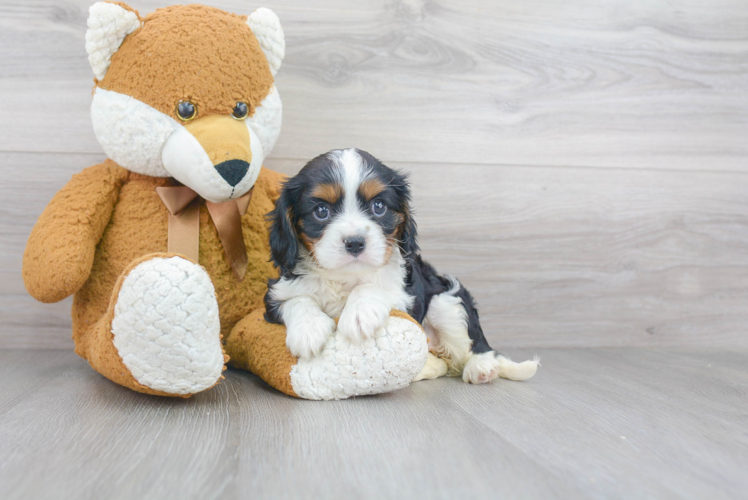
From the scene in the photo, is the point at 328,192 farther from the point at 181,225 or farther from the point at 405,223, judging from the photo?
the point at 181,225

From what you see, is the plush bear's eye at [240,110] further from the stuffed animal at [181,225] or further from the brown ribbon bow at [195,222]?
the brown ribbon bow at [195,222]

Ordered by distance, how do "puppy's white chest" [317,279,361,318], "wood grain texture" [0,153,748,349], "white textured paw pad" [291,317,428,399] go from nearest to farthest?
"white textured paw pad" [291,317,428,399] < "puppy's white chest" [317,279,361,318] < "wood grain texture" [0,153,748,349]

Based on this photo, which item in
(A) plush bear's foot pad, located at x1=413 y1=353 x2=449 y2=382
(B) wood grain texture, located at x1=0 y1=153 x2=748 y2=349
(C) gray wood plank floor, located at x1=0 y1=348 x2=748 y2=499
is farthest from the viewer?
(B) wood grain texture, located at x1=0 y1=153 x2=748 y2=349

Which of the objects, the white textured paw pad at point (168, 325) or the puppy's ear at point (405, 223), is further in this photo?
the puppy's ear at point (405, 223)

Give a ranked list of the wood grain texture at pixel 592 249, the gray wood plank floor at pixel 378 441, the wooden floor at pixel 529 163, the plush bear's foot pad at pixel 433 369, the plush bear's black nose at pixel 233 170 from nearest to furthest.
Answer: the gray wood plank floor at pixel 378 441 → the plush bear's black nose at pixel 233 170 → the plush bear's foot pad at pixel 433 369 → the wooden floor at pixel 529 163 → the wood grain texture at pixel 592 249

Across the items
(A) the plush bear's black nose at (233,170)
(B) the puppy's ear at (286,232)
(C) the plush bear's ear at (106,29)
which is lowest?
(B) the puppy's ear at (286,232)

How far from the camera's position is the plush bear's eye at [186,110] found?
150 cm

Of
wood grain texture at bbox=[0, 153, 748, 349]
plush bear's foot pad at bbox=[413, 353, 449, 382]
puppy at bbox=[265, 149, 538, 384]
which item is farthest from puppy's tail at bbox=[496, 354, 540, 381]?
wood grain texture at bbox=[0, 153, 748, 349]

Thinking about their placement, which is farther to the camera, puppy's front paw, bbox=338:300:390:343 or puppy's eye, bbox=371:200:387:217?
puppy's eye, bbox=371:200:387:217

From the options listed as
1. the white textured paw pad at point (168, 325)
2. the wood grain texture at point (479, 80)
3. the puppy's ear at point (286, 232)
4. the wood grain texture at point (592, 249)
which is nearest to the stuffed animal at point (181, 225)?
the white textured paw pad at point (168, 325)

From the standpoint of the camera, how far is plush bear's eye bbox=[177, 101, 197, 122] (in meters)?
1.50

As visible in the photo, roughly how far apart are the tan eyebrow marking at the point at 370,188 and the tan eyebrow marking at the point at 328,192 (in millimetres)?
52

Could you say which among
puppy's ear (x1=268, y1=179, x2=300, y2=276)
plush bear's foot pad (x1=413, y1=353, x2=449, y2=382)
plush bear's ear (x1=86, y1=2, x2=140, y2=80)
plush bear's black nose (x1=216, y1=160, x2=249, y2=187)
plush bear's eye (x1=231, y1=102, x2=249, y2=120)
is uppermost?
plush bear's ear (x1=86, y1=2, x2=140, y2=80)

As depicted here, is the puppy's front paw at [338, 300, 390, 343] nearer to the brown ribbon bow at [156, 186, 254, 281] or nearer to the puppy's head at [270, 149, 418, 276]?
the puppy's head at [270, 149, 418, 276]
